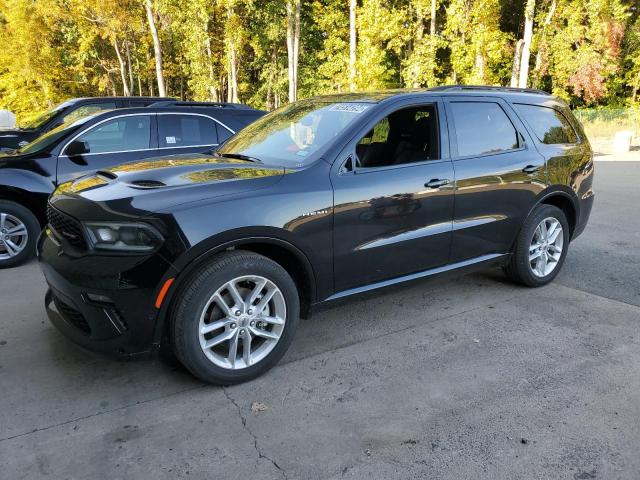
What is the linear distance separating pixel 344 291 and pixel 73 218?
1.73m

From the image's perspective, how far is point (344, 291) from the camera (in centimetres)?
348

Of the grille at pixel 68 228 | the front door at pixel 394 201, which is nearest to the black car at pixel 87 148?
the grille at pixel 68 228

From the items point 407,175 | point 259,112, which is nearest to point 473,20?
point 259,112

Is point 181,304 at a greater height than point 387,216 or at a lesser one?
lesser

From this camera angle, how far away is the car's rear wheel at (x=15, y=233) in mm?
5441

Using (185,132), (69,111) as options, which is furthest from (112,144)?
(69,111)

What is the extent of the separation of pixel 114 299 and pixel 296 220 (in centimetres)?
112

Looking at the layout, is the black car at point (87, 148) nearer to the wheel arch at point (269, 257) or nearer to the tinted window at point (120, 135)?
the tinted window at point (120, 135)

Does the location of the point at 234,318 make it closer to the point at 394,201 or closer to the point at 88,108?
the point at 394,201

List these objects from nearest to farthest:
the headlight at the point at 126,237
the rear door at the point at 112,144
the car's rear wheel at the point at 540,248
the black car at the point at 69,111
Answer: the headlight at the point at 126,237 → the car's rear wheel at the point at 540,248 → the rear door at the point at 112,144 → the black car at the point at 69,111

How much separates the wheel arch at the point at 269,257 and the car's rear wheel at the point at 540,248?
217 centimetres

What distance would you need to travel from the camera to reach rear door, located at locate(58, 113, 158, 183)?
5883 mm

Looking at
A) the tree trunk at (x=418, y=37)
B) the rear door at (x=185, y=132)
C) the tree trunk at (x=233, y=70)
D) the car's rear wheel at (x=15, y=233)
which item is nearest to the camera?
the car's rear wheel at (x=15, y=233)

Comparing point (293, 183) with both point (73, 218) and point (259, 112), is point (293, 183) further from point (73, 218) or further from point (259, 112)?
point (259, 112)
